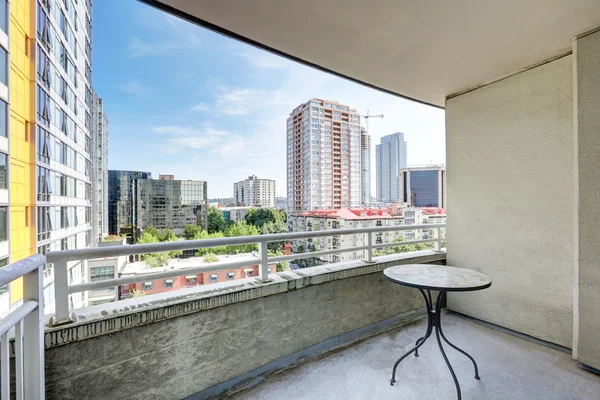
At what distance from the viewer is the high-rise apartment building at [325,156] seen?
38.7 feet

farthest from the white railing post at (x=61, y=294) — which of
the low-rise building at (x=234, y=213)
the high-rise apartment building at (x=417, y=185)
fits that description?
the low-rise building at (x=234, y=213)

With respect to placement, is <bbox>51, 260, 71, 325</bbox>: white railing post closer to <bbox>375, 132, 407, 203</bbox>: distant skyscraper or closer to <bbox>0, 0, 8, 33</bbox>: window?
<bbox>0, 0, 8, 33</bbox>: window

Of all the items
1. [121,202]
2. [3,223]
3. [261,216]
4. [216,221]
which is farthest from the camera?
[261,216]

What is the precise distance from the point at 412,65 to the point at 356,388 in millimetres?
2535

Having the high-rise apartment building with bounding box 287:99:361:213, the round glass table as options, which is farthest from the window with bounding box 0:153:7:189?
the high-rise apartment building with bounding box 287:99:361:213

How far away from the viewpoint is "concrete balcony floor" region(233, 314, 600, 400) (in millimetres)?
1655

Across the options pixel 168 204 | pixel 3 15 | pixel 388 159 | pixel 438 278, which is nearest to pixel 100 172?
pixel 168 204

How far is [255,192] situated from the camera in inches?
505

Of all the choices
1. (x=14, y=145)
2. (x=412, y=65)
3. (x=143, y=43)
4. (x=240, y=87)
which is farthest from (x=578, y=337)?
(x=240, y=87)

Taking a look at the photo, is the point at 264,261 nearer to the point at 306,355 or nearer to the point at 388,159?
the point at 306,355

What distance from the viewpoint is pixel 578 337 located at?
1.88 metres

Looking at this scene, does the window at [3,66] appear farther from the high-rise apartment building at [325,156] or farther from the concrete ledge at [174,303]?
the high-rise apartment building at [325,156]

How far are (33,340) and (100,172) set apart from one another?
11.4m

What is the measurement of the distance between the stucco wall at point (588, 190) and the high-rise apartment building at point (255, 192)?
10.5 m
